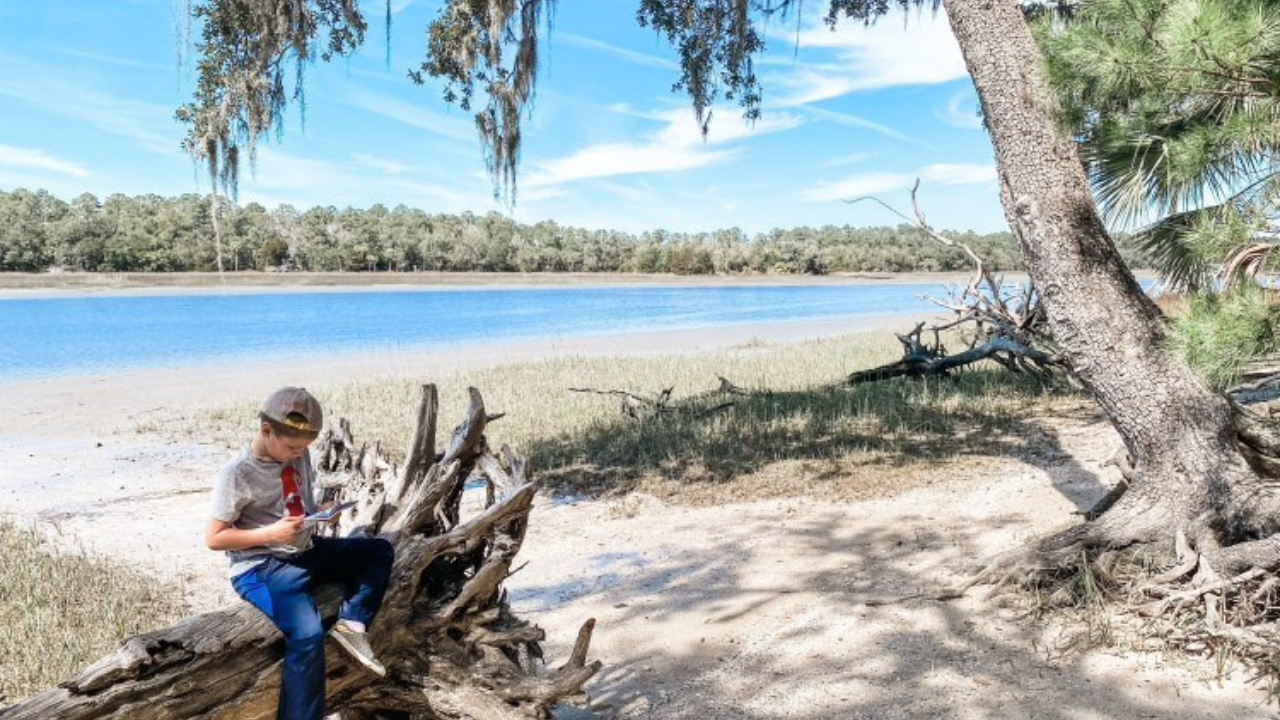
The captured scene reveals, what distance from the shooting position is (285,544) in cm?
276

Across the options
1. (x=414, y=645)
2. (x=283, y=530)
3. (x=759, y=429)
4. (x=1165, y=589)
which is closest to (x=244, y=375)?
(x=759, y=429)

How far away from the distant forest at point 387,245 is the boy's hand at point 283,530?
1728 inches

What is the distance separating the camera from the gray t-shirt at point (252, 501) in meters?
2.77

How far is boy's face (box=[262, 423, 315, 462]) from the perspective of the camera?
2785 millimetres

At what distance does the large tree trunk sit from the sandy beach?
97 centimetres

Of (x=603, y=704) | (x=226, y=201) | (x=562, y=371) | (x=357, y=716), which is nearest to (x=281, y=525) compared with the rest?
(x=357, y=716)

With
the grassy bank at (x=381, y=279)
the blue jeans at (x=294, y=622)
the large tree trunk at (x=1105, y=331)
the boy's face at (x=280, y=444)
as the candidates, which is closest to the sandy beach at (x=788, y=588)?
the large tree trunk at (x=1105, y=331)

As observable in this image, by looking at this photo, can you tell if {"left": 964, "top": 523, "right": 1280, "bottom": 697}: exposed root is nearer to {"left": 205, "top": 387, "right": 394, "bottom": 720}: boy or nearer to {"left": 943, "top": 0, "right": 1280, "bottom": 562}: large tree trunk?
{"left": 943, "top": 0, "right": 1280, "bottom": 562}: large tree trunk

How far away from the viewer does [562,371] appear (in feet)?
60.0

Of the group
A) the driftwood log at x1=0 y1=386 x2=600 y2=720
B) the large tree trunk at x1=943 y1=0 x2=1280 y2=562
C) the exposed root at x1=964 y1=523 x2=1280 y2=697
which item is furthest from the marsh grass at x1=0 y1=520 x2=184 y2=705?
the large tree trunk at x1=943 y1=0 x2=1280 y2=562

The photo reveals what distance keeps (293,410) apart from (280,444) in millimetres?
127

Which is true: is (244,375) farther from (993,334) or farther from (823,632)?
(823,632)

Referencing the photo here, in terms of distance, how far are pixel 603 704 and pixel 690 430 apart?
6011 mm

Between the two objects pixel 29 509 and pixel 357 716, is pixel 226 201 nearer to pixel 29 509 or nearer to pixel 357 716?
pixel 29 509
